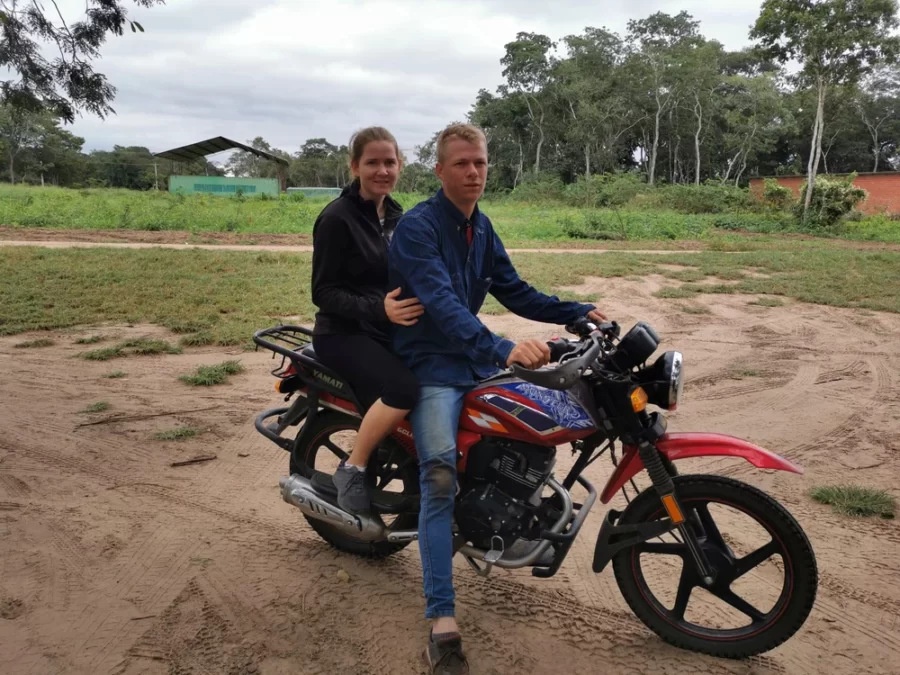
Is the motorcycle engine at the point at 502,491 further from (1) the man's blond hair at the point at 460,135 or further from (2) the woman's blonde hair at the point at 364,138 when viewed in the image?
(2) the woman's blonde hair at the point at 364,138

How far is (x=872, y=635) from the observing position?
275 centimetres

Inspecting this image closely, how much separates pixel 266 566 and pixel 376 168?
6.50 ft

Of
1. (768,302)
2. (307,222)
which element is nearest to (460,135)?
(768,302)

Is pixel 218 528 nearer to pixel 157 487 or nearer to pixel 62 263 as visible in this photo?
pixel 157 487

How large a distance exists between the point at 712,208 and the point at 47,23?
28.3 meters

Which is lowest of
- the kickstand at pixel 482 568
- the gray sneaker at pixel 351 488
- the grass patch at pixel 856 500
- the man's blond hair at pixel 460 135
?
the grass patch at pixel 856 500

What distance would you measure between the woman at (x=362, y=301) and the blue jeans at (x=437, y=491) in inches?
4.3

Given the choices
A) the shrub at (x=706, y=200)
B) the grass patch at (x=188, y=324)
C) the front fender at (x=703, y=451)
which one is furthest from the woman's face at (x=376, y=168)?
the shrub at (x=706, y=200)

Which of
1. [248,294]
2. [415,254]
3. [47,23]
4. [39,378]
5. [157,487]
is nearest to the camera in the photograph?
[415,254]

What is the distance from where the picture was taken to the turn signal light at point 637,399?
2484 millimetres

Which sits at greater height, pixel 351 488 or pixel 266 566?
pixel 351 488

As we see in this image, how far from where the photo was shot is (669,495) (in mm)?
2594

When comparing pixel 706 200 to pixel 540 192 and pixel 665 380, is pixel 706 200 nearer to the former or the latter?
pixel 540 192

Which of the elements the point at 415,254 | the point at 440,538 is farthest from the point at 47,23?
the point at 440,538
